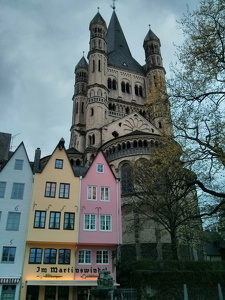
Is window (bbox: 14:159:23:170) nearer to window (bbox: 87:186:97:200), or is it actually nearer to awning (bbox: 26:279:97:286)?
window (bbox: 87:186:97:200)

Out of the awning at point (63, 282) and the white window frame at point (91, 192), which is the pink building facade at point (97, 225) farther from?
the awning at point (63, 282)

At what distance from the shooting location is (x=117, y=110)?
174 feet

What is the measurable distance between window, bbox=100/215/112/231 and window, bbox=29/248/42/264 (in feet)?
17.6

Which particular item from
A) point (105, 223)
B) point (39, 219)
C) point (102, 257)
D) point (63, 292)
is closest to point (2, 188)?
point (39, 219)

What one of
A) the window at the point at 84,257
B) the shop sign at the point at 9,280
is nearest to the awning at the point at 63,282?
the shop sign at the point at 9,280

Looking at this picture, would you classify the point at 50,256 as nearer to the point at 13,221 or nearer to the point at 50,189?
the point at 13,221

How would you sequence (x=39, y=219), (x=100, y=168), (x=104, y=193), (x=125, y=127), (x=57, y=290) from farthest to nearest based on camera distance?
(x=125, y=127), (x=100, y=168), (x=104, y=193), (x=39, y=219), (x=57, y=290)

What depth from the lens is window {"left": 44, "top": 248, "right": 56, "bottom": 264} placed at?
818 inches

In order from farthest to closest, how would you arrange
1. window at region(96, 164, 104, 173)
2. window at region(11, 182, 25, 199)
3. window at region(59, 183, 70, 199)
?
window at region(96, 164, 104, 173), window at region(59, 183, 70, 199), window at region(11, 182, 25, 199)

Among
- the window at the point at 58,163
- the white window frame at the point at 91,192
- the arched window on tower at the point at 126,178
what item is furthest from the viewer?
the arched window on tower at the point at 126,178

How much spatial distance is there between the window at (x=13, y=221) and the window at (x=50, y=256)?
3140 millimetres

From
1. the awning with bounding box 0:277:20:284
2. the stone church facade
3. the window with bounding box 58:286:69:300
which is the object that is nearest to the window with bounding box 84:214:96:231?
the window with bounding box 58:286:69:300

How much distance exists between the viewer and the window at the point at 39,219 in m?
21.2

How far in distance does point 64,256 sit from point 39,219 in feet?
11.9
